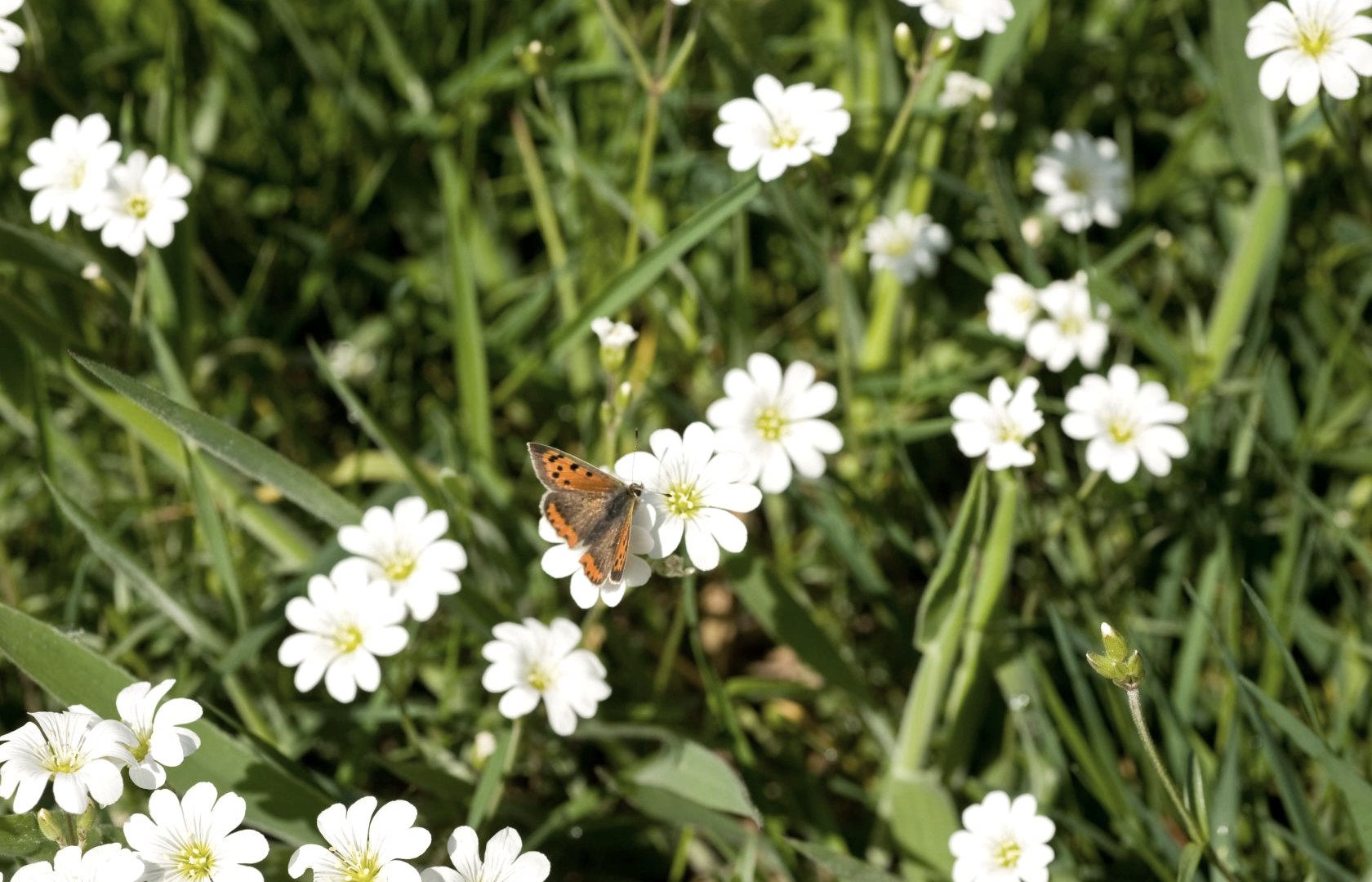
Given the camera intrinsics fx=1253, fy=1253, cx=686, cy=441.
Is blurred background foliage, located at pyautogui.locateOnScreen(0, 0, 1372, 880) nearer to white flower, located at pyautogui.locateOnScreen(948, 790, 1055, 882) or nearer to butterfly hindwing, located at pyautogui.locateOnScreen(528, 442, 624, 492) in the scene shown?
white flower, located at pyautogui.locateOnScreen(948, 790, 1055, 882)

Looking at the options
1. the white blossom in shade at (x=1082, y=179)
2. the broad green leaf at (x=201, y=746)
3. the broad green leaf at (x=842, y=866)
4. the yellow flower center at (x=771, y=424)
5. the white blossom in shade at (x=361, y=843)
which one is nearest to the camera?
the white blossom in shade at (x=361, y=843)

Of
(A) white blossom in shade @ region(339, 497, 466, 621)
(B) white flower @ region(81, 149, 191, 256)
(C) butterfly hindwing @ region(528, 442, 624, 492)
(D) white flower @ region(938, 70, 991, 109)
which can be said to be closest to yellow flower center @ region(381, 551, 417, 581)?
(A) white blossom in shade @ region(339, 497, 466, 621)

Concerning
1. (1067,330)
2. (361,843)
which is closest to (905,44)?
(1067,330)

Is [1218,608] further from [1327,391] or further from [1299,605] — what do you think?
[1327,391]

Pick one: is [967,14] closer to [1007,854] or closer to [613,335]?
[613,335]

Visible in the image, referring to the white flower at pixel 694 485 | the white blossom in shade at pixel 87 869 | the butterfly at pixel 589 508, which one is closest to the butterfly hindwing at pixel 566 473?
the butterfly at pixel 589 508

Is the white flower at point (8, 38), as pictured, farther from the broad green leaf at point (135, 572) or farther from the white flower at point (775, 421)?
the white flower at point (775, 421)
